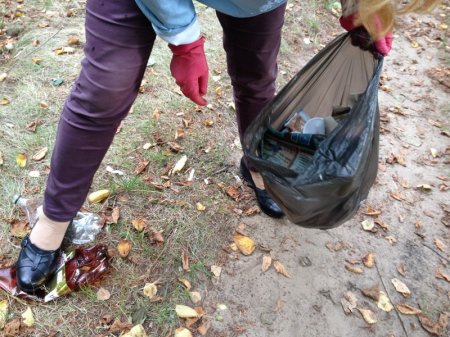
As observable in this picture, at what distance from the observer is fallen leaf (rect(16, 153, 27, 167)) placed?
5.29 ft

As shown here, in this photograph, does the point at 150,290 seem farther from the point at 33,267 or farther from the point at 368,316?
the point at 368,316

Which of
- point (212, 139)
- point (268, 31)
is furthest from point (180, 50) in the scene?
point (212, 139)

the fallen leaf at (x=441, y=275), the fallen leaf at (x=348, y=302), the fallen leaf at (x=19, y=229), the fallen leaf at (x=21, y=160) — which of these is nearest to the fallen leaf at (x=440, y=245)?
the fallen leaf at (x=441, y=275)

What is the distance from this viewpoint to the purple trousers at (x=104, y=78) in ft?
2.97

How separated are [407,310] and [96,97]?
47.6 inches

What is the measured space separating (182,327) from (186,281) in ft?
0.51

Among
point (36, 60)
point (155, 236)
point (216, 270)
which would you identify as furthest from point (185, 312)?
point (36, 60)

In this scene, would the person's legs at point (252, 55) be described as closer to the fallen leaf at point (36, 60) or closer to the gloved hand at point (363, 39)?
the gloved hand at point (363, 39)

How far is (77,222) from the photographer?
1371 mm

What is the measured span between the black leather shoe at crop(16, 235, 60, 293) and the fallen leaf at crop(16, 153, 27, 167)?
0.52 m

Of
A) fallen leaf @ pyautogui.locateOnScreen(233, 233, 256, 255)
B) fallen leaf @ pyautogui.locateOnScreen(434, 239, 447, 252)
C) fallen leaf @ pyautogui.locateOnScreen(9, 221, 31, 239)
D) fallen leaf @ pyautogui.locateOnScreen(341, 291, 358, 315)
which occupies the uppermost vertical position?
fallen leaf @ pyautogui.locateOnScreen(9, 221, 31, 239)

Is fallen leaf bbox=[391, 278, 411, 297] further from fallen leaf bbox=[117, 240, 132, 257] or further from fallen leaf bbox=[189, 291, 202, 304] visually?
fallen leaf bbox=[117, 240, 132, 257]

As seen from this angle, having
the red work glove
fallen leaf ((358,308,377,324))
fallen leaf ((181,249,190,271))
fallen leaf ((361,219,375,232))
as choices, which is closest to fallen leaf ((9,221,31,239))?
fallen leaf ((181,249,190,271))

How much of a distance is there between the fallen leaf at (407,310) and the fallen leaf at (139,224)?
36.4 inches
